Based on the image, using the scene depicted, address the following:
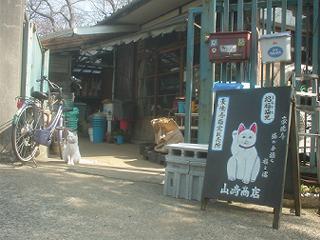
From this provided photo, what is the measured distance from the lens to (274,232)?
4.92 metres

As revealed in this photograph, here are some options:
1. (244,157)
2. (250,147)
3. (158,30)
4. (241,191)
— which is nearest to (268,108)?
(250,147)

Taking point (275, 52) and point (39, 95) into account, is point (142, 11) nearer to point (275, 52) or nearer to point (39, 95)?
point (39, 95)

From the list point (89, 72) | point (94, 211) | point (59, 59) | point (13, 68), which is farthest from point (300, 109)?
point (89, 72)

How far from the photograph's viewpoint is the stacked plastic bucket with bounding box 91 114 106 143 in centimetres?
1584

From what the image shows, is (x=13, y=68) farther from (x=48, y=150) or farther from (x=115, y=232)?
(x=115, y=232)

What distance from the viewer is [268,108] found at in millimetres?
5363

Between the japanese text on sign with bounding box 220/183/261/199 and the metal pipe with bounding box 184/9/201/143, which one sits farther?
the metal pipe with bounding box 184/9/201/143

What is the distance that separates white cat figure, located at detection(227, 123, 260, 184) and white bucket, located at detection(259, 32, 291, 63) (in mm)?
1240

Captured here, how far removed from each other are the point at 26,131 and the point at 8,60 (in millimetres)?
1188

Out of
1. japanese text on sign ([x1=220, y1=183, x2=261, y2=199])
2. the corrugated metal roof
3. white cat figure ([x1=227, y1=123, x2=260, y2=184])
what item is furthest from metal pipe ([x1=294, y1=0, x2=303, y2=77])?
the corrugated metal roof

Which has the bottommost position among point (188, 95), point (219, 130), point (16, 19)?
point (219, 130)

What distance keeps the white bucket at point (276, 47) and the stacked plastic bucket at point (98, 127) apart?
33.0 ft

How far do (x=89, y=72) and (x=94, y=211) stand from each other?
16.3m

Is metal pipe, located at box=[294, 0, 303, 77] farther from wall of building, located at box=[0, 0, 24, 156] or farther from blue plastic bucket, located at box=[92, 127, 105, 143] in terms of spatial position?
blue plastic bucket, located at box=[92, 127, 105, 143]
